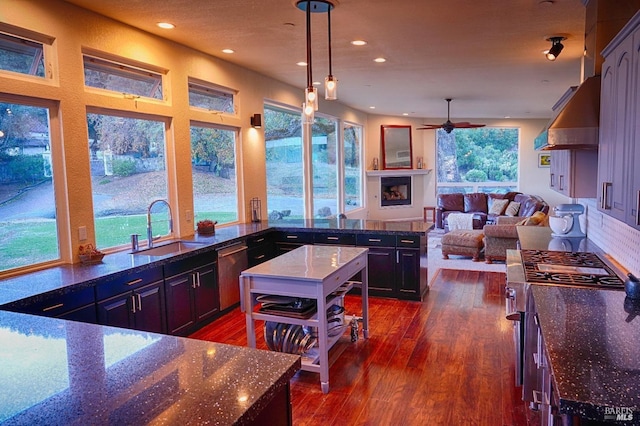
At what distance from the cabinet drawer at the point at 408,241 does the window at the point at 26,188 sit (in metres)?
3.33

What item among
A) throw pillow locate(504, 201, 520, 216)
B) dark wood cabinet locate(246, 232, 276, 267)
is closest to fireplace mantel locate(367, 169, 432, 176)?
throw pillow locate(504, 201, 520, 216)

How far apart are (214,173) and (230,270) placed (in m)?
1.31

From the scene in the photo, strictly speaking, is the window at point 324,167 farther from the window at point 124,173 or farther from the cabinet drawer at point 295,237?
the window at point 124,173

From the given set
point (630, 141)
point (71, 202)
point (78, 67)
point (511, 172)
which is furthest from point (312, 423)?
point (511, 172)

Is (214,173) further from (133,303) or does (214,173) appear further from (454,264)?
(454,264)

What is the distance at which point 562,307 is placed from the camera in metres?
2.01

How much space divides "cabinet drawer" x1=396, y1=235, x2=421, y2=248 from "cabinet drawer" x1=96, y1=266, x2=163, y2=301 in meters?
2.61

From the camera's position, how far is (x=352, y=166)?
9.95 metres

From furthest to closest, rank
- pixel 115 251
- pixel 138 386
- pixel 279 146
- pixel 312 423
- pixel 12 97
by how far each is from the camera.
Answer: pixel 279 146, pixel 115 251, pixel 12 97, pixel 312 423, pixel 138 386

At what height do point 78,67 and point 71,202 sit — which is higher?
point 78,67

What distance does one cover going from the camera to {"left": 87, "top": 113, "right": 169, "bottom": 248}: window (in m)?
3.80

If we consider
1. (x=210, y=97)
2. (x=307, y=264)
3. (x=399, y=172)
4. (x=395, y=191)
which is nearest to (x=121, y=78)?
(x=210, y=97)

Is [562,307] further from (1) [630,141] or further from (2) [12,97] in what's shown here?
(2) [12,97]

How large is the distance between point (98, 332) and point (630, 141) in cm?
239
